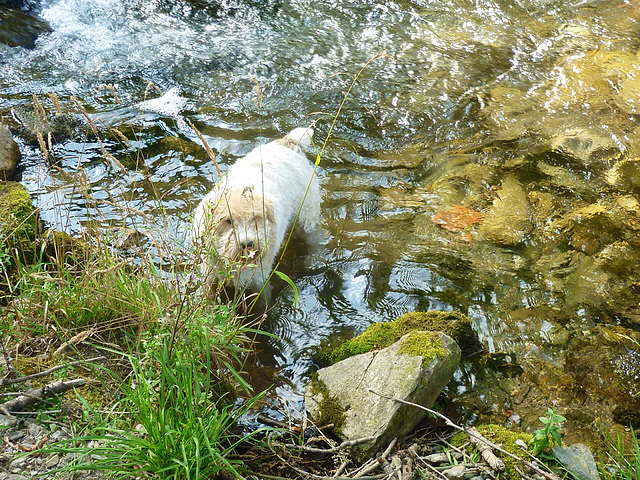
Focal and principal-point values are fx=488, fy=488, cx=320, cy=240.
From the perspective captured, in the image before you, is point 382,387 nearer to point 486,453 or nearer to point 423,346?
point 423,346

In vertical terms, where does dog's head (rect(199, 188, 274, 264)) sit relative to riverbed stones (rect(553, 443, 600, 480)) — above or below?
above

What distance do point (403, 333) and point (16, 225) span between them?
9.60 feet

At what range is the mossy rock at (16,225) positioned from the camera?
130 inches

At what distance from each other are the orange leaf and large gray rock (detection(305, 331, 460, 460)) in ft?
6.78

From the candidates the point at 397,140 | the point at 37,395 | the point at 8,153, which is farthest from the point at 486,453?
the point at 8,153

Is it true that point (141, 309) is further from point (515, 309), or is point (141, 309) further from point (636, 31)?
point (636, 31)

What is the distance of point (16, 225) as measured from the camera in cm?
359

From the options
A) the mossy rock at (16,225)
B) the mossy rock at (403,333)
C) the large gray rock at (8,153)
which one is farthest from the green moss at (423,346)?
the large gray rock at (8,153)

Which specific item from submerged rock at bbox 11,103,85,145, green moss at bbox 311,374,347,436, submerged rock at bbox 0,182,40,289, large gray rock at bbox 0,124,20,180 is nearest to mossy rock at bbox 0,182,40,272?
submerged rock at bbox 0,182,40,289

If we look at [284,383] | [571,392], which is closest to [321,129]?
[284,383]

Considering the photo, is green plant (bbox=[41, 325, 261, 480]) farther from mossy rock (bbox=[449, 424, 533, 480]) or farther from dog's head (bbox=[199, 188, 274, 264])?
mossy rock (bbox=[449, 424, 533, 480])

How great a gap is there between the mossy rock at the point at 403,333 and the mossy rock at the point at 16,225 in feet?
7.00

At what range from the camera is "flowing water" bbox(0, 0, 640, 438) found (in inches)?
159

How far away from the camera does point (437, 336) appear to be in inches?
121
